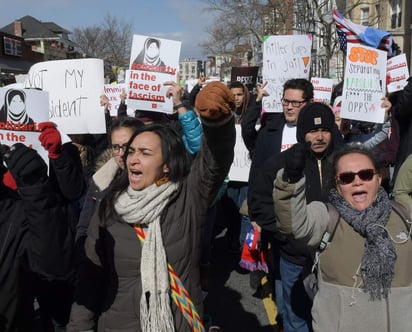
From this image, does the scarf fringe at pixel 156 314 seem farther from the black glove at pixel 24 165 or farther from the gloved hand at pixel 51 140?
the gloved hand at pixel 51 140

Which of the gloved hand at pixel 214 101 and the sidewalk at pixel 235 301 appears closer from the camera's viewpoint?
the gloved hand at pixel 214 101

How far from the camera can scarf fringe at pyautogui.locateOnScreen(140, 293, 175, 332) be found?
212 cm

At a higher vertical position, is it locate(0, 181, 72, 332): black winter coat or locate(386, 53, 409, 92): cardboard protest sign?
locate(386, 53, 409, 92): cardboard protest sign

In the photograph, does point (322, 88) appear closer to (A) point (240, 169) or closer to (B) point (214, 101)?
(A) point (240, 169)

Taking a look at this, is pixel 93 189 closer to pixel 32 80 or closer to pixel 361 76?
pixel 32 80

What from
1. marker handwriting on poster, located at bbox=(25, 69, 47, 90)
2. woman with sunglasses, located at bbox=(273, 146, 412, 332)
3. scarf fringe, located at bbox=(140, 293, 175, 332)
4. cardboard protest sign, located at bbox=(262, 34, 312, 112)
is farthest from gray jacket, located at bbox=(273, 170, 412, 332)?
cardboard protest sign, located at bbox=(262, 34, 312, 112)

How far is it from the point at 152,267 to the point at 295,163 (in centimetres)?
77

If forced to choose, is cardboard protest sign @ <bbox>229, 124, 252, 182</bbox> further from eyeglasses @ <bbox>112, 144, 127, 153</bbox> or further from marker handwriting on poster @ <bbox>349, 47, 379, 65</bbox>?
eyeglasses @ <bbox>112, 144, 127, 153</bbox>

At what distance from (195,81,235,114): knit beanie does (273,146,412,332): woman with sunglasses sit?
0.51m

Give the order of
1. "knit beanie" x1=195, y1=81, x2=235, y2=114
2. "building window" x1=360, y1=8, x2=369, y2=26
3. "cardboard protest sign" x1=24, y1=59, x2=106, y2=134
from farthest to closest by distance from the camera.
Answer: "building window" x1=360, y1=8, x2=369, y2=26 → "cardboard protest sign" x1=24, y1=59, x2=106, y2=134 → "knit beanie" x1=195, y1=81, x2=235, y2=114

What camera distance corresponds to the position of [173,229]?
2.22 meters

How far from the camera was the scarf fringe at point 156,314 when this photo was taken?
6.97 ft

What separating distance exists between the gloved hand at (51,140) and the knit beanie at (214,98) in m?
1.21

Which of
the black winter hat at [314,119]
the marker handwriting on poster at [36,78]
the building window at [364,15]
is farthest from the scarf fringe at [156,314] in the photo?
the building window at [364,15]
